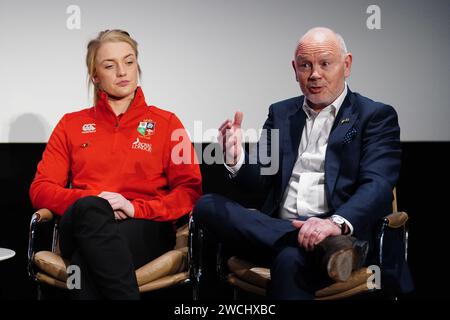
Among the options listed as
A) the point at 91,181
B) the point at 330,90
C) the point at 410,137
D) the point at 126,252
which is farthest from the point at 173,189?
the point at 410,137

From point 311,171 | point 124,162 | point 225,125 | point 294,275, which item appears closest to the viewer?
point 294,275

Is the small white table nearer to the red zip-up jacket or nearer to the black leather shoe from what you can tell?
the red zip-up jacket

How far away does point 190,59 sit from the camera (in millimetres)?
4039

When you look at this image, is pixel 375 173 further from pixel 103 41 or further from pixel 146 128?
pixel 103 41

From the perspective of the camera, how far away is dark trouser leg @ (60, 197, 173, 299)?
2.82 meters

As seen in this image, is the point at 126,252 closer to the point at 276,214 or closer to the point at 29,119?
the point at 276,214

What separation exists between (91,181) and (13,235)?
3.13 ft

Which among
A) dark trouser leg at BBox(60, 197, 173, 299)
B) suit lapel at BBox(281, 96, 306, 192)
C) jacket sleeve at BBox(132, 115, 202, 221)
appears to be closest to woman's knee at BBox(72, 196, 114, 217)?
dark trouser leg at BBox(60, 197, 173, 299)

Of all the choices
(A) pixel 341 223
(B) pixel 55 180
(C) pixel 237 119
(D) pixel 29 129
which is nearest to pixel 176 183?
(B) pixel 55 180

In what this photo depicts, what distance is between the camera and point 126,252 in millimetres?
2883

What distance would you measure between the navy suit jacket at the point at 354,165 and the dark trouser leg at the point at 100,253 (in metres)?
0.60

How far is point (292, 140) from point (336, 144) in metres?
0.24

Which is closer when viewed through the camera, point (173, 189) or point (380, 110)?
point (380, 110)

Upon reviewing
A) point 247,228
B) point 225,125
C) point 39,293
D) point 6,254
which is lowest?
point 39,293
